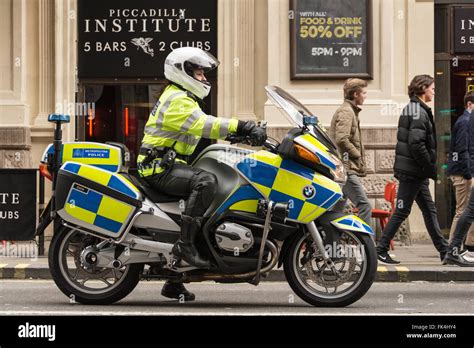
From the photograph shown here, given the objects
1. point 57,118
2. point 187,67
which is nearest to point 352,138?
point 57,118

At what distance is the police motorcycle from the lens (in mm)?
8227

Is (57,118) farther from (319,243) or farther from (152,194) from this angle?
(319,243)

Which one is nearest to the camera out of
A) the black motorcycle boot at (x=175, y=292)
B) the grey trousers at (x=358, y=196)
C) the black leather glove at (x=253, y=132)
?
the black leather glove at (x=253, y=132)

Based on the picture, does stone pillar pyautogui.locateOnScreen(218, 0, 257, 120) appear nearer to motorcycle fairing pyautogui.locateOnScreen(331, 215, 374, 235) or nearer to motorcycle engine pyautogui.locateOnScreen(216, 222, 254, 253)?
motorcycle fairing pyautogui.locateOnScreen(331, 215, 374, 235)

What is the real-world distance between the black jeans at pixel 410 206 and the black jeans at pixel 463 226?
0.29 metres

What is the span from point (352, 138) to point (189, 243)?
3.83 metres

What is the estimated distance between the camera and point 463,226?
1116 centimetres

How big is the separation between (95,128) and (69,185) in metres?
6.81

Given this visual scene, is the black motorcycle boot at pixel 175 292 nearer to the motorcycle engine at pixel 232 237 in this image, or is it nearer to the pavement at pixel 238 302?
the pavement at pixel 238 302

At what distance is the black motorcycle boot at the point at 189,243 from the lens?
816 cm

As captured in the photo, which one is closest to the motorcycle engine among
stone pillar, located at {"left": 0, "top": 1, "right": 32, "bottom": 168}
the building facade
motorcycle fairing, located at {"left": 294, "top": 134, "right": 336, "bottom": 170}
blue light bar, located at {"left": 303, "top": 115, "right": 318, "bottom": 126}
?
motorcycle fairing, located at {"left": 294, "top": 134, "right": 336, "bottom": 170}

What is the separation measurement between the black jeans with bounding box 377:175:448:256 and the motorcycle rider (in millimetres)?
3422

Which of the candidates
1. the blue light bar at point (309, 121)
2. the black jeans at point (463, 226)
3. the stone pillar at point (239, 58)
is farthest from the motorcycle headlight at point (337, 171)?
the stone pillar at point (239, 58)
